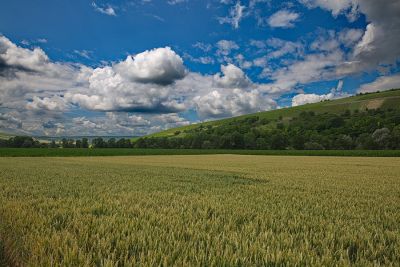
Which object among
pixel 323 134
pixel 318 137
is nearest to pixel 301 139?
pixel 318 137

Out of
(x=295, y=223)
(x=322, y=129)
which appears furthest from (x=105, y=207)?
(x=322, y=129)

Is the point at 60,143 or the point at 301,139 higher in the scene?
the point at 60,143

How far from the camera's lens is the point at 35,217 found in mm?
5176

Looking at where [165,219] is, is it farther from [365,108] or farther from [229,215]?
[365,108]

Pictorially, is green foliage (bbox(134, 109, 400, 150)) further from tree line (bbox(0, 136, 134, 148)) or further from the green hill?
tree line (bbox(0, 136, 134, 148))

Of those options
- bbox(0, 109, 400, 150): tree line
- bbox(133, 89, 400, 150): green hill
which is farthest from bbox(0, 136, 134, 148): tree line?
bbox(133, 89, 400, 150): green hill

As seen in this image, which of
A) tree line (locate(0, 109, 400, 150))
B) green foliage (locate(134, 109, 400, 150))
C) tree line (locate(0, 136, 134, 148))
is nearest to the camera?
green foliage (locate(134, 109, 400, 150))

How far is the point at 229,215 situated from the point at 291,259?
2.47 metres

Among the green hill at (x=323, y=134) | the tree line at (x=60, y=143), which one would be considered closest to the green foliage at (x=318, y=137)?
the green hill at (x=323, y=134)

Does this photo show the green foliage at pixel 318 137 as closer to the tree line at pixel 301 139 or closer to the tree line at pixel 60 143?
the tree line at pixel 301 139

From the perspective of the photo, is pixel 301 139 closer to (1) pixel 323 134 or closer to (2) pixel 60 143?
(1) pixel 323 134

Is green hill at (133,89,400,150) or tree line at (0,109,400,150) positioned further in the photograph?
green hill at (133,89,400,150)

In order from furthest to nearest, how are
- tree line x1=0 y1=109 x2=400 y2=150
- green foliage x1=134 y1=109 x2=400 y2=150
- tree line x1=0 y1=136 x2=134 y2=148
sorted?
1. tree line x1=0 y1=136 x2=134 y2=148
2. tree line x1=0 y1=109 x2=400 y2=150
3. green foliage x1=134 y1=109 x2=400 y2=150

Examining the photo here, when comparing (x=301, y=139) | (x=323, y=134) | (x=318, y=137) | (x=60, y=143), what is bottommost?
(x=301, y=139)
